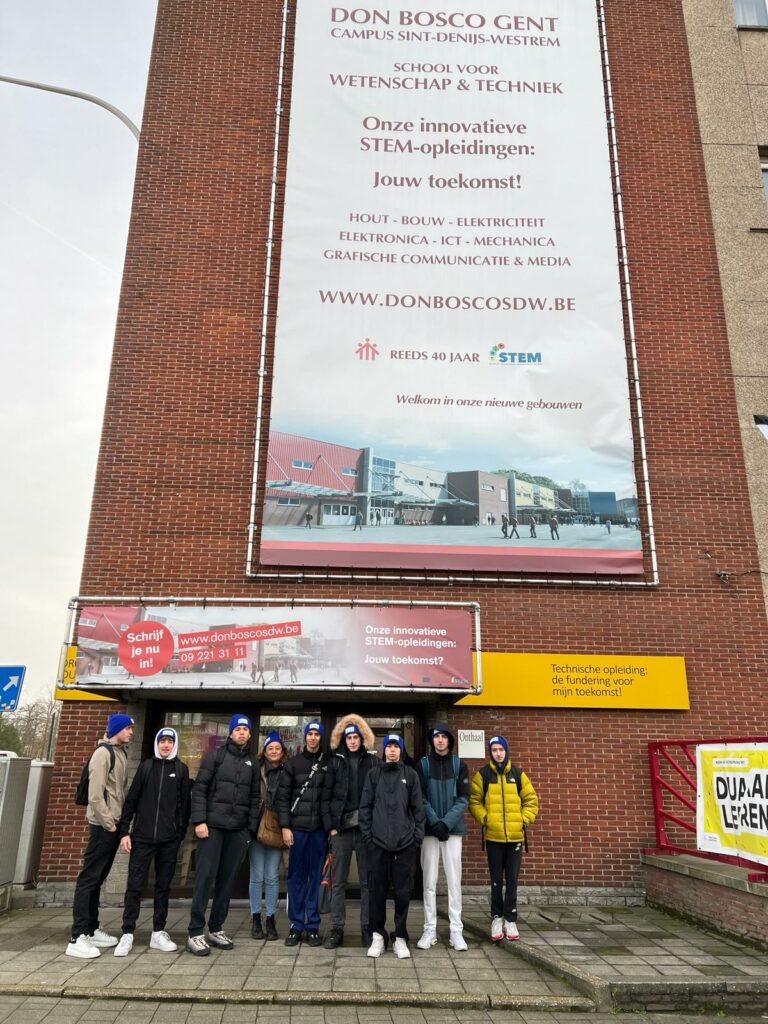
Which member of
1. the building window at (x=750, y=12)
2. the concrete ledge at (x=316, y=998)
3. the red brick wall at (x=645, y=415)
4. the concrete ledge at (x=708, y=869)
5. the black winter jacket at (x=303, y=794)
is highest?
the building window at (x=750, y=12)

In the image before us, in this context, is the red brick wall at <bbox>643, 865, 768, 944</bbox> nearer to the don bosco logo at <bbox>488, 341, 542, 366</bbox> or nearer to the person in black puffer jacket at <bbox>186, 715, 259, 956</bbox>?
the person in black puffer jacket at <bbox>186, 715, 259, 956</bbox>

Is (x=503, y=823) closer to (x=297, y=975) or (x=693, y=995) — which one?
(x=693, y=995)

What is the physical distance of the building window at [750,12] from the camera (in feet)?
41.5

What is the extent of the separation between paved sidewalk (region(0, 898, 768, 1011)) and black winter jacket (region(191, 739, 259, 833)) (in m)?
1.03

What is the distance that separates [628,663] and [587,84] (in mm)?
8925

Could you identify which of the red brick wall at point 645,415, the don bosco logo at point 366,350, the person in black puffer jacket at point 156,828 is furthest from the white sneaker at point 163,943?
the don bosco logo at point 366,350

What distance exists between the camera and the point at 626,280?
35.6 feet

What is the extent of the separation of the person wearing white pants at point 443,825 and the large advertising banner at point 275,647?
2.78 feet

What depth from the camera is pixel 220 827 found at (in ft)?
21.2

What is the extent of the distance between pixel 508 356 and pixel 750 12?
8.07 meters

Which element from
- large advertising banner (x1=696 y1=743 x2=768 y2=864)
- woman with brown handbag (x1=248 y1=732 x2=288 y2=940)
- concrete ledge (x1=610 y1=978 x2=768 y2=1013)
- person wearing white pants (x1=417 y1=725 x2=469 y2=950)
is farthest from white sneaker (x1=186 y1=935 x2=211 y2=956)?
large advertising banner (x1=696 y1=743 x2=768 y2=864)

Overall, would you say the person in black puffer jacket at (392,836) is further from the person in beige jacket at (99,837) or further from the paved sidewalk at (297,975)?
the person in beige jacket at (99,837)

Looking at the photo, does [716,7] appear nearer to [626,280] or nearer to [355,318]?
[626,280]

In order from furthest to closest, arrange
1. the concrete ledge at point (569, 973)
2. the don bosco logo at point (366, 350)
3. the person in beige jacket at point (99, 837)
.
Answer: the don bosco logo at point (366, 350) → the person in beige jacket at point (99, 837) → the concrete ledge at point (569, 973)
